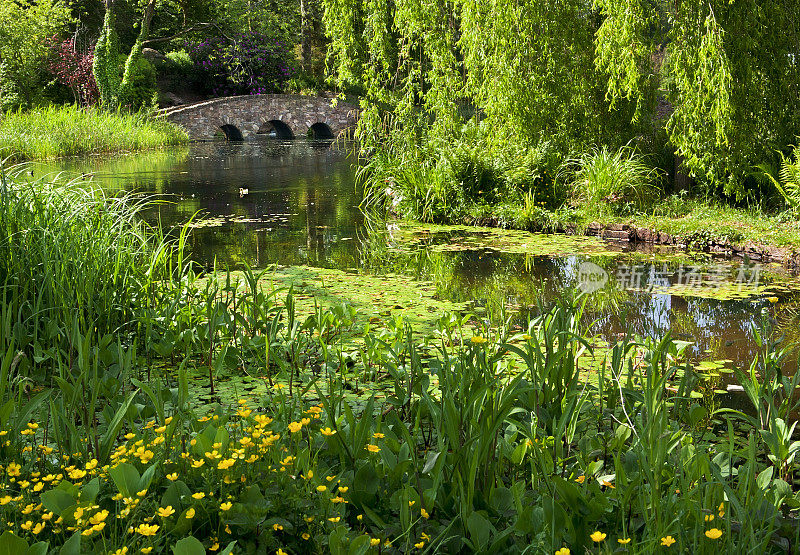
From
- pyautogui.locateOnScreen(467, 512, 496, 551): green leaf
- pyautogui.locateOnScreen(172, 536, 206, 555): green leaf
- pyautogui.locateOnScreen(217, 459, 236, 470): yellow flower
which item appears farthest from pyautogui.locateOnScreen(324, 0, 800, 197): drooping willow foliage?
pyautogui.locateOnScreen(172, 536, 206, 555): green leaf

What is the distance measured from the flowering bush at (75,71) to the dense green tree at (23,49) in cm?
39

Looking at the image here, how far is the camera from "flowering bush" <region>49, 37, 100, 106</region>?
25641 mm

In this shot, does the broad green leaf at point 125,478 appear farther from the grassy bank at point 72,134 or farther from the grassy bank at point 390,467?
the grassy bank at point 72,134

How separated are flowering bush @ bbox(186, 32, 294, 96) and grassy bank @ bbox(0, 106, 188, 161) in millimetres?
7481

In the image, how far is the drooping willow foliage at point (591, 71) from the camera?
26.6ft

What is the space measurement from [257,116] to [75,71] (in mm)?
5931

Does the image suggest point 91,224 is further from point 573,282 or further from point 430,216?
point 430,216

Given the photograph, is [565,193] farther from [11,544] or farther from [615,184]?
[11,544]

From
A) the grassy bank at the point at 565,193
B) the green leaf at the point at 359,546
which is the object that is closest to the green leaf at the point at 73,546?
the green leaf at the point at 359,546

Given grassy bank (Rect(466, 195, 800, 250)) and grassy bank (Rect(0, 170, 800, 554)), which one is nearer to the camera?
grassy bank (Rect(0, 170, 800, 554))

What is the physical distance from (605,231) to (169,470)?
267 inches

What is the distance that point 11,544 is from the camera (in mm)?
1795

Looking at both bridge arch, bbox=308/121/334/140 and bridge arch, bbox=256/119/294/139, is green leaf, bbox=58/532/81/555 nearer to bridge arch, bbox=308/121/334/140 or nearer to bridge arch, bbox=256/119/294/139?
bridge arch, bbox=256/119/294/139

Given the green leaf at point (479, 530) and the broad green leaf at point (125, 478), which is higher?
the broad green leaf at point (125, 478)
